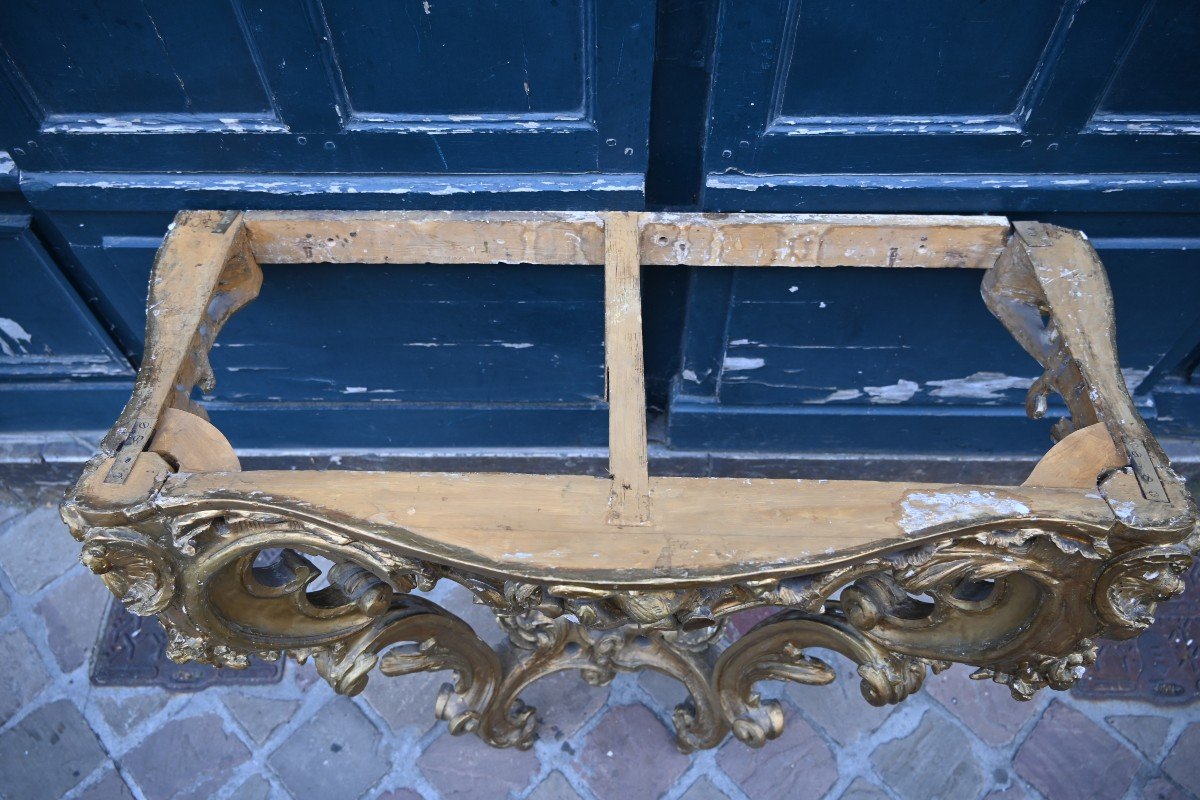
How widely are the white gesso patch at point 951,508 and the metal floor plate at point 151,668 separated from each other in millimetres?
1917

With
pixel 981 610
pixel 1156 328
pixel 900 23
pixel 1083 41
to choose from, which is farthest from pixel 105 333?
pixel 1156 328

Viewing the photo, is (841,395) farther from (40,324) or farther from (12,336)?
(12,336)

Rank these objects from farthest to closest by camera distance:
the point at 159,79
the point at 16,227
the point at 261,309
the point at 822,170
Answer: the point at 261,309, the point at 16,227, the point at 822,170, the point at 159,79

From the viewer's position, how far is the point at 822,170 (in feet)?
5.91

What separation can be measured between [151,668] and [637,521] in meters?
1.87

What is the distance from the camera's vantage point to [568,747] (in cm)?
221

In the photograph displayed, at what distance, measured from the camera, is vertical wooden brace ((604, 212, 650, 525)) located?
129cm

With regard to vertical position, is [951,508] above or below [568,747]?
above

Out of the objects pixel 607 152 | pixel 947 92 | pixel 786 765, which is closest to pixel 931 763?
pixel 786 765

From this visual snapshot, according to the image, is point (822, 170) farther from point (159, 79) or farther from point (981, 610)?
point (159, 79)

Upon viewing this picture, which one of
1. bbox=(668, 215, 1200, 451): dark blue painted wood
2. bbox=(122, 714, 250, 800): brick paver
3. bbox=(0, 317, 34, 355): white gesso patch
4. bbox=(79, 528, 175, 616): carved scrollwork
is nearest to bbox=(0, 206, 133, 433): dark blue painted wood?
bbox=(0, 317, 34, 355): white gesso patch

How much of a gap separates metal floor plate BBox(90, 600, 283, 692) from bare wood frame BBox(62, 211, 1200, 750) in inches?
30.8

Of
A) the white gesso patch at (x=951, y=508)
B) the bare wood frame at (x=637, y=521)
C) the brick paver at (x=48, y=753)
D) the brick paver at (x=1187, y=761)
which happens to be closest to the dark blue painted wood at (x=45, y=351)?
the bare wood frame at (x=637, y=521)

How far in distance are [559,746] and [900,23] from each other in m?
1.97
